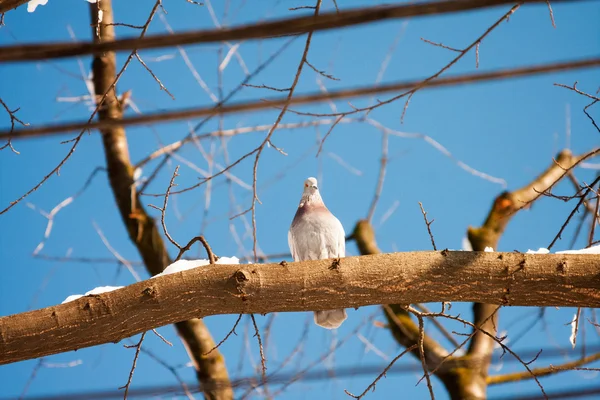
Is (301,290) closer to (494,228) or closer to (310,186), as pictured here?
(310,186)

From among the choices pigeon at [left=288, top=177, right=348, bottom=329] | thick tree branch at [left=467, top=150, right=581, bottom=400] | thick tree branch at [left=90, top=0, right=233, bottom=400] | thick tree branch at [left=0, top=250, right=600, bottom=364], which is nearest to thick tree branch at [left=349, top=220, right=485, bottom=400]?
thick tree branch at [left=467, top=150, right=581, bottom=400]

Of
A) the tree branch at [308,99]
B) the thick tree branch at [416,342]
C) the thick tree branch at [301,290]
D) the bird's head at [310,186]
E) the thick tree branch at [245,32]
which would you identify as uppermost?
the bird's head at [310,186]

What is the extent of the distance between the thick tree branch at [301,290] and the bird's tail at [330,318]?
70 cm

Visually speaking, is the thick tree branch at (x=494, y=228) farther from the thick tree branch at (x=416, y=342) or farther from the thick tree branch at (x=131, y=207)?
the thick tree branch at (x=131, y=207)

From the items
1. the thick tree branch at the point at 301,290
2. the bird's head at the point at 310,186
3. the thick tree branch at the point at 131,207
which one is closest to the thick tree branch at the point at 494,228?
the bird's head at the point at 310,186

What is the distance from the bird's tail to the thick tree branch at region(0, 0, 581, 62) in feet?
7.53

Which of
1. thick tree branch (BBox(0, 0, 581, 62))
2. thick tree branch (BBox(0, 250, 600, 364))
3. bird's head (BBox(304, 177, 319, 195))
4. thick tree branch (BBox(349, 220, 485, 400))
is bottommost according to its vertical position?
thick tree branch (BBox(0, 0, 581, 62))

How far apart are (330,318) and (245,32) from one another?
2.34 m

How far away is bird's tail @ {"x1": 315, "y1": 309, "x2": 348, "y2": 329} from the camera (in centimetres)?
280

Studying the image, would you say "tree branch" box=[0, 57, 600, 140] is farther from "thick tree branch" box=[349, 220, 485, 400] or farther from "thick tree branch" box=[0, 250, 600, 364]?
"thick tree branch" box=[349, 220, 485, 400]

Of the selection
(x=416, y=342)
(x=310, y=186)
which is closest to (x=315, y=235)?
(x=310, y=186)

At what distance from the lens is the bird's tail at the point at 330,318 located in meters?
2.80

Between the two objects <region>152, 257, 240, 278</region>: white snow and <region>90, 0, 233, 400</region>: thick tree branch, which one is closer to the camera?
<region>152, 257, 240, 278</region>: white snow

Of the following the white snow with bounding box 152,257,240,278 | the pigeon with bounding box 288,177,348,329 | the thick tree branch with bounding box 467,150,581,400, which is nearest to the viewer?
the white snow with bounding box 152,257,240,278
